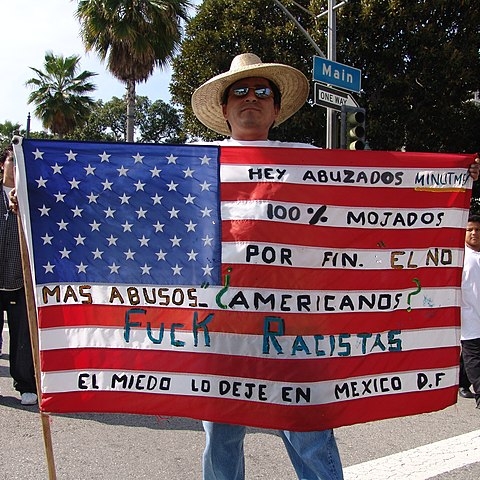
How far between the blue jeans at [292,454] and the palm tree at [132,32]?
50.8 ft

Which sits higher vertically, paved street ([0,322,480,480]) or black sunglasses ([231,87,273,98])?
black sunglasses ([231,87,273,98])

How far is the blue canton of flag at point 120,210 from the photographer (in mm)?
2473

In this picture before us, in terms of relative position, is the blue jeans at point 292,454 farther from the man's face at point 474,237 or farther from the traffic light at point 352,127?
the traffic light at point 352,127

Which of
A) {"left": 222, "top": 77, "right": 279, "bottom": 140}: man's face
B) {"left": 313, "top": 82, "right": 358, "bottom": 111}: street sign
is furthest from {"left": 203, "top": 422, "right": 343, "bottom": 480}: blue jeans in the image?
{"left": 313, "top": 82, "right": 358, "bottom": 111}: street sign

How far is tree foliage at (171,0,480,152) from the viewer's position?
15203mm

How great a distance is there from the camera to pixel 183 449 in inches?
144

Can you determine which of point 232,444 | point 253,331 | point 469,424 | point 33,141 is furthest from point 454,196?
point 469,424

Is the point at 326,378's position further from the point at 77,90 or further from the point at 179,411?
the point at 77,90

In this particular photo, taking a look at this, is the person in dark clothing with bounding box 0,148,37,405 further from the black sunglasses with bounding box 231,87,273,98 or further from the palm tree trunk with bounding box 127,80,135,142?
the palm tree trunk with bounding box 127,80,135,142

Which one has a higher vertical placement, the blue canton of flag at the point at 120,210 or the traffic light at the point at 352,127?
the traffic light at the point at 352,127

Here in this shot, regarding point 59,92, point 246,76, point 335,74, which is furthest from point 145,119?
point 246,76

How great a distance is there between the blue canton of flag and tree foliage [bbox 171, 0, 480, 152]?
44.7 ft

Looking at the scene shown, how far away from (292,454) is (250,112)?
→ 4.88 feet

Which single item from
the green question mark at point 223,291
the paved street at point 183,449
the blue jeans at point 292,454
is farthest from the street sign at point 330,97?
the blue jeans at point 292,454
